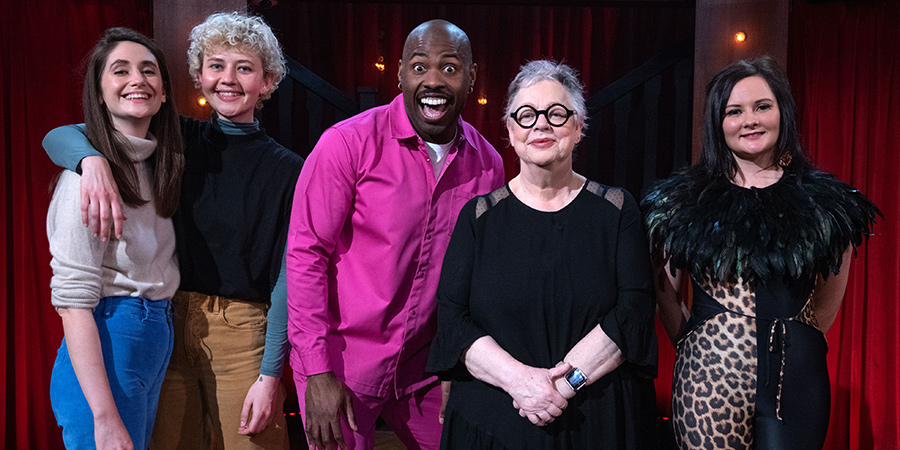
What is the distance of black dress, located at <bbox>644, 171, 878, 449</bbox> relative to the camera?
1.74m

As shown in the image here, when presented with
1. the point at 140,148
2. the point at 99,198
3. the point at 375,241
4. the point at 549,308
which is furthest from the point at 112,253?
the point at 549,308

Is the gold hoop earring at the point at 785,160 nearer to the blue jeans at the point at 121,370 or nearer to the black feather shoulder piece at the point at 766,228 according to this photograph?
the black feather shoulder piece at the point at 766,228

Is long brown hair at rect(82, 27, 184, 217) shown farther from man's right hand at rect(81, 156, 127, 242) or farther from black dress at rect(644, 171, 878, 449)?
black dress at rect(644, 171, 878, 449)

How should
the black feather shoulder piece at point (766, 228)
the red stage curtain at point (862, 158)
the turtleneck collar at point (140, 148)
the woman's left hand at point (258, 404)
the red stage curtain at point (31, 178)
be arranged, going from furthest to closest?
1. the red stage curtain at point (862, 158)
2. the red stage curtain at point (31, 178)
3. the woman's left hand at point (258, 404)
4. the turtleneck collar at point (140, 148)
5. the black feather shoulder piece at point (766, 228)

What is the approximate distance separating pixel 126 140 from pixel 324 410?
36.5 inches

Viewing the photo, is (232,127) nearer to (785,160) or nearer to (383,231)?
(383,231)

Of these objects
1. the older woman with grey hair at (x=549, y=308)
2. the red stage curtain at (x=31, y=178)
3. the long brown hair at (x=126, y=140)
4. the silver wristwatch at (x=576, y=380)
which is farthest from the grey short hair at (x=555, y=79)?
the red stage curtain at (x=31, y=178)

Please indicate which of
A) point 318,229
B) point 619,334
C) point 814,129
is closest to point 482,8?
point 814,129

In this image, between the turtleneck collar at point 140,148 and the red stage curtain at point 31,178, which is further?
the red stage curtain at point 31,178

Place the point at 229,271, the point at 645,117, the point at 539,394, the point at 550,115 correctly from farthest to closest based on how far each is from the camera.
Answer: the point at 645,117
the point at 229,271
the point at 550,115
the point at 539,394

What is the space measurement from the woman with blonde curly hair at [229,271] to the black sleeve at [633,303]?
99 cm

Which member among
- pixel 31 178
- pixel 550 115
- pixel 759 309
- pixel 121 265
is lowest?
pixel 759 309

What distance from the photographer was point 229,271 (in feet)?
6.64

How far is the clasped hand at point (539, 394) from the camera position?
5.07 ft
